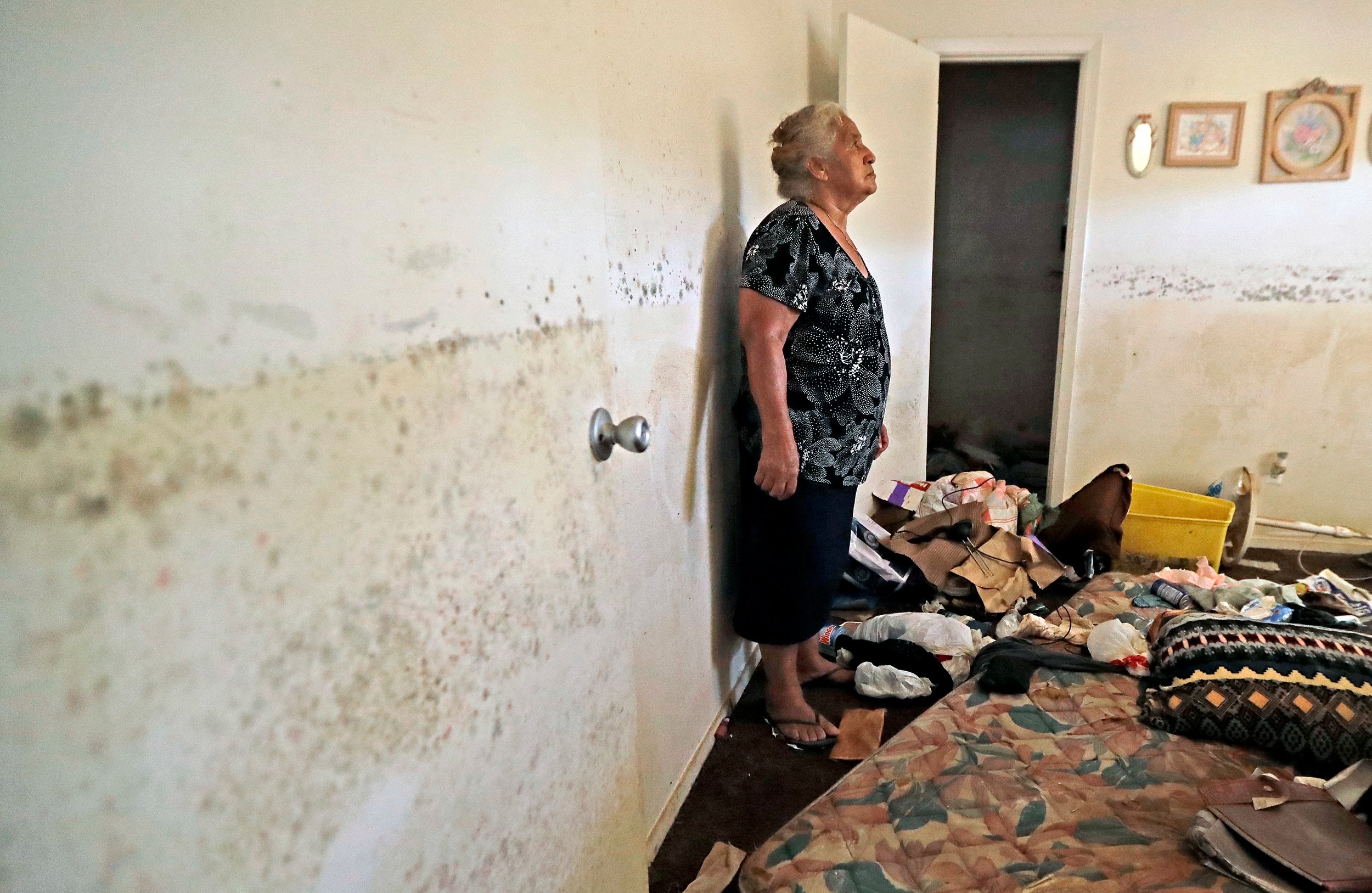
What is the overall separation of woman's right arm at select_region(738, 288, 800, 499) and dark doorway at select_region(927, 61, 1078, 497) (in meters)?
2.57

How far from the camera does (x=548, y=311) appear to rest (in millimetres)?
794

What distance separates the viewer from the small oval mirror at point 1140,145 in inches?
115

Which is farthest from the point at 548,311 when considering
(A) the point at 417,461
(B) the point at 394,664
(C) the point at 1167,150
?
(C) the point at 1167,150

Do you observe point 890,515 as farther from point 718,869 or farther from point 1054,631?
point 718,869

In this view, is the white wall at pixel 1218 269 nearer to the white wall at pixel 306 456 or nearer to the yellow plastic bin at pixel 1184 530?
the yellow plastic bin at pixel 1184 530

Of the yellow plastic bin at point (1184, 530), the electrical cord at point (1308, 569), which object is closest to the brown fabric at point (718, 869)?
the yellow plastic bin at point (1184, 530)

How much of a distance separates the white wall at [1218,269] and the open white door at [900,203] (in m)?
0.36

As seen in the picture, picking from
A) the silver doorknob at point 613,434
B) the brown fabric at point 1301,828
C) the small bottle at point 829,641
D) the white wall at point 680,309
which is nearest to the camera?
the silver doorknob at point 613,434

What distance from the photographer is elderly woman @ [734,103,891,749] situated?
1.61 m

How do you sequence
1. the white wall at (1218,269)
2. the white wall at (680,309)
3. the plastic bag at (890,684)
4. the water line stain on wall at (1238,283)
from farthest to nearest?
the water line stain on wall at (1238,283), the white wall at (1218,269), the plastic bag at (890,684), the white wall at (680,309)

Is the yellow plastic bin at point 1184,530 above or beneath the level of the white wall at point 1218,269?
beneath

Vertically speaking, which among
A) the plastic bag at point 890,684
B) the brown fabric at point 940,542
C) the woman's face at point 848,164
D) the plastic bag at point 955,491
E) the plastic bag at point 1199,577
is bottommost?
the plastic bag at point 890,684

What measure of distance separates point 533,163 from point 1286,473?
3584 millimetres

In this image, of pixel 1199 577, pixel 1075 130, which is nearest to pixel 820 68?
pixel 1075 130
